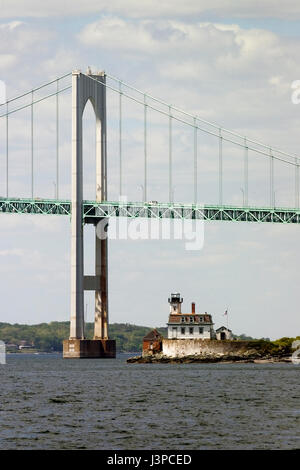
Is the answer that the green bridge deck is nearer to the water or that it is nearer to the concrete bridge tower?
the concrete bridge tower

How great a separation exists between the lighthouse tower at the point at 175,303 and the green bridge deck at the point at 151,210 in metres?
10.2

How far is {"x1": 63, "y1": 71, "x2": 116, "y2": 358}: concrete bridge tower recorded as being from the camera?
370 ft

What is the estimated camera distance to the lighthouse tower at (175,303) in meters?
109

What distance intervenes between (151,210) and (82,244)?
8.35 metres

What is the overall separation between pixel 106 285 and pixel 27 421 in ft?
243

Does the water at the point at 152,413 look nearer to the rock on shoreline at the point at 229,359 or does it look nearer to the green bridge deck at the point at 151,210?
the rock on shoreline at the point at 229,359

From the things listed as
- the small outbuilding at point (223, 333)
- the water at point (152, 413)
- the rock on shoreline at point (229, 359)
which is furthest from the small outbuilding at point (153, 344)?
the water at point (152, 413)

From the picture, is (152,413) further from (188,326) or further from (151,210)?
(151,210)

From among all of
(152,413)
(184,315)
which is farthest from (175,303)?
(152,413)

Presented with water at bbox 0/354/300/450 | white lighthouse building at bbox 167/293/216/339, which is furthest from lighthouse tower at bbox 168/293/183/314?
water at bbox 0/354/300/450

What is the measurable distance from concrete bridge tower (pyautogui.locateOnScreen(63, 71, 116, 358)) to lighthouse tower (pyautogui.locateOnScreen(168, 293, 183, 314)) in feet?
29.0
